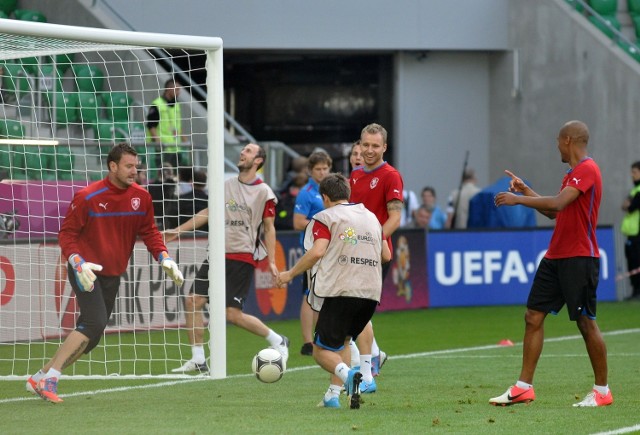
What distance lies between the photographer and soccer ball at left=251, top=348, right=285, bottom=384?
995 cm

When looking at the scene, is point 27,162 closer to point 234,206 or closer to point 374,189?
point 234,206

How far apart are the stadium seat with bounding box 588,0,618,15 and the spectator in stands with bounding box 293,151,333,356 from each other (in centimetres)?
1627

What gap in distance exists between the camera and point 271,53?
27562 mm

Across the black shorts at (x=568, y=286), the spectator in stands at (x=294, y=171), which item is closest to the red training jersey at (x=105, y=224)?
the black shorts at (x=568, y=286)

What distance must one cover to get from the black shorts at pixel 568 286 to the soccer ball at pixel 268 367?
189 centimetres

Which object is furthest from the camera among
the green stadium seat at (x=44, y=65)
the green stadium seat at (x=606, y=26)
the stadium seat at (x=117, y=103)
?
the green stadium seat at (x=606, y=26)

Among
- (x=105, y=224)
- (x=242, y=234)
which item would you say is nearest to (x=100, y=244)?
(x=105, y=224)

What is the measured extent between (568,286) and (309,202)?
445 centimetres

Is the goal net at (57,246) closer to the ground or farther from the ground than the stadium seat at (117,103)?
closer to the ground

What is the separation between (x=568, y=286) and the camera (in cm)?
955

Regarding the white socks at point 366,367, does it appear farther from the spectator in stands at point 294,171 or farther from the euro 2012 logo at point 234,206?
the spectator in stands at point 294,171

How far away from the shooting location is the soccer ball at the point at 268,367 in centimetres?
995

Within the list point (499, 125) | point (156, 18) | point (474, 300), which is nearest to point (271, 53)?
point (156, 18)

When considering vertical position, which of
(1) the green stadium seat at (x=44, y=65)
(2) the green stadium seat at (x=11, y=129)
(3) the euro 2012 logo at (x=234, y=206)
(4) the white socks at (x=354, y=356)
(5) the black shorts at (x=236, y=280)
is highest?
(1) the green stadium seat at (x=44, y=65)
